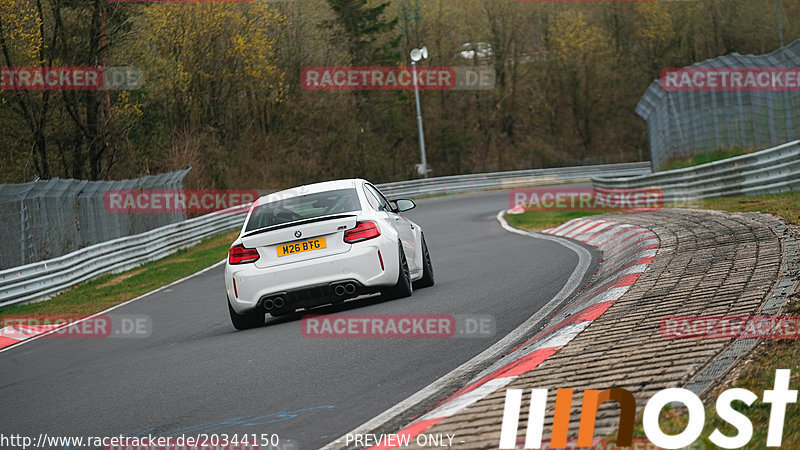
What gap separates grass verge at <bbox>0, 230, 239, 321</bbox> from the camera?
18219 millimetres

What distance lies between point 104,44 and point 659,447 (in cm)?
3473

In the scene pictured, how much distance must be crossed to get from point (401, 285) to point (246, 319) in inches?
64.6

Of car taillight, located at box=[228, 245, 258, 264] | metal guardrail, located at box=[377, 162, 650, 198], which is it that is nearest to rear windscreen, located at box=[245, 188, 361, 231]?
car taillight, located at box=[228, 245, 258, 264]

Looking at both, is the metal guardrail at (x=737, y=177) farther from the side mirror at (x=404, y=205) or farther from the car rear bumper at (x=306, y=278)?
the car rear bumper at (x=306, y=278)

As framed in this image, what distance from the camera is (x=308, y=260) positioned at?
1020 centimetres

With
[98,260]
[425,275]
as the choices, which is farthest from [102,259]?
[425,275]

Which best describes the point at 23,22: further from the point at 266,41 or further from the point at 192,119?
the point at 266,41

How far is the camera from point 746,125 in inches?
888

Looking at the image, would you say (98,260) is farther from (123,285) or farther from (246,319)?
(246,319)

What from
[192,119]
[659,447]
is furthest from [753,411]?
[192,119]

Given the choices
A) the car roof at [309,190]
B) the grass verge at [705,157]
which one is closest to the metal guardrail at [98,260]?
the car roof at [309,190]

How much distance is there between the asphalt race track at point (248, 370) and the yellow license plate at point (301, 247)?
74cm

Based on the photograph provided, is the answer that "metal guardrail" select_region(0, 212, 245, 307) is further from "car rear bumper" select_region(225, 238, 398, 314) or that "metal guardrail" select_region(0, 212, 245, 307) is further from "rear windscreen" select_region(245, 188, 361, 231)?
"car rear bumper" select_region(225, 238, 398, 314)

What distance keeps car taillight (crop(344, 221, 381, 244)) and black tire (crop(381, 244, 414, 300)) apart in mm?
417
